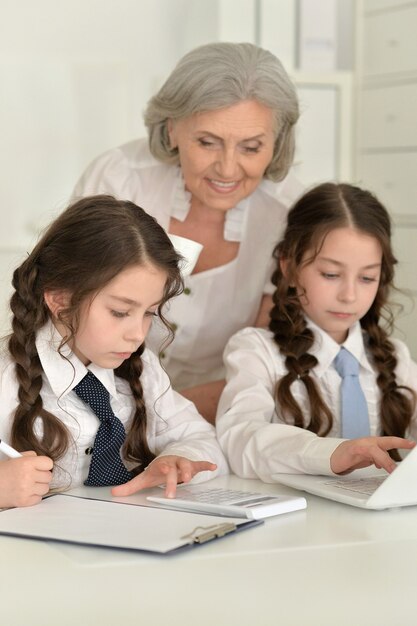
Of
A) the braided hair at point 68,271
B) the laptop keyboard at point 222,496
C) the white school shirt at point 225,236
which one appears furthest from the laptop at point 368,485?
the white school shirt at point 225,236

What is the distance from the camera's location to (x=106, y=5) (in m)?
4.34

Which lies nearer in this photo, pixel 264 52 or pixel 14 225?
pixel 264 52

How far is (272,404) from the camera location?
209cm

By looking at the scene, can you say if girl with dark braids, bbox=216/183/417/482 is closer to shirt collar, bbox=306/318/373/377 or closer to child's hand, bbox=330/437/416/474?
shirt collar, bbox=306/318/373/377

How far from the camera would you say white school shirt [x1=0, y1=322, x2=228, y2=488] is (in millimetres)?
1840

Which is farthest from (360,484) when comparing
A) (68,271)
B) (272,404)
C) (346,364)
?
(68,271)

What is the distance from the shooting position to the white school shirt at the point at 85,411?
1.84 metres

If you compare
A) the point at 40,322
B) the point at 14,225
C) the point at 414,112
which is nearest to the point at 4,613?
the point at 40,322

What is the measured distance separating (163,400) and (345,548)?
2.25ft

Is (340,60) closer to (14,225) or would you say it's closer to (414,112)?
(414,112)

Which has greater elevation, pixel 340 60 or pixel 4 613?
pixel 340 60

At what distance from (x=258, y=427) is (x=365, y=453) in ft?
0.96

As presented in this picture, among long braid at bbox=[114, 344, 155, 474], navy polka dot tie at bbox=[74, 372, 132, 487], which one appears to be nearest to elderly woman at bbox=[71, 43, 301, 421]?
long braid at bbox=[114, 344, 155, 474]

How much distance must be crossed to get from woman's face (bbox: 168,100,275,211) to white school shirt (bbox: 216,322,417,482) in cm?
33
